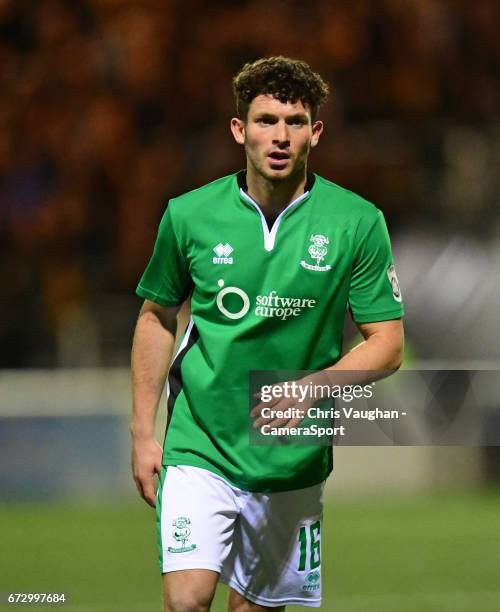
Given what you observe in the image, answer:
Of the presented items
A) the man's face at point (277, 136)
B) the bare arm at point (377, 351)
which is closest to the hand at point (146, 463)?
the bare arm at point (377, 351)

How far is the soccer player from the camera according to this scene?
4086 millimetres

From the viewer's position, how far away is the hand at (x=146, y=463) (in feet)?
13.6

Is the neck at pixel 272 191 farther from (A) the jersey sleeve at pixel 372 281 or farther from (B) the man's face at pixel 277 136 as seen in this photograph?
(A) the jersey sleeve at pixel 372 281

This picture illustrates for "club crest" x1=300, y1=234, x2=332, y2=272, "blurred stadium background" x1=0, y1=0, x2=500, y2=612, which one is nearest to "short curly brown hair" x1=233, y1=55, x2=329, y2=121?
"club crest" x1=300, y1=234, x2=332, y2=272

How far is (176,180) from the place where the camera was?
11.8 m

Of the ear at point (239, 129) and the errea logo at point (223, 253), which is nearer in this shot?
the errea logo at point (223, 253)

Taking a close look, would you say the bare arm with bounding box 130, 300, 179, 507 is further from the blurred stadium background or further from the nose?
the blurred stadium background

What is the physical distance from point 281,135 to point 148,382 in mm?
849

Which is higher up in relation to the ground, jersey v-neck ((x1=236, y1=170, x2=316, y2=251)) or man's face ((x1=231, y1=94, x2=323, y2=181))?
man's face ((x1=231, y1=94, x2=323, y2=181))

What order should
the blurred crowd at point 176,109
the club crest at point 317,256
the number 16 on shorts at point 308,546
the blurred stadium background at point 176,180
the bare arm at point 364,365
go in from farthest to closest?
the blurred crowd at point 176,109
the blurred stadium background at point 176,180
the number 16 on shorts at point 308,546
the club crest at point 317,256
the bare arm at point 364,365

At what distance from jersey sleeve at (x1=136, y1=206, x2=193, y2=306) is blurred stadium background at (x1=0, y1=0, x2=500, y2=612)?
4.70 meters

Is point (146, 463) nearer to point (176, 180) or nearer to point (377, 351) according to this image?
point (377, 351)

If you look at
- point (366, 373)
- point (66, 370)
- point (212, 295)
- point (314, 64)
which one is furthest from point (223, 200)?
point (314, 64)

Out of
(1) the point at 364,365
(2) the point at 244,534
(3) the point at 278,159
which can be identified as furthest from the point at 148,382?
(3) the point at 278,159
